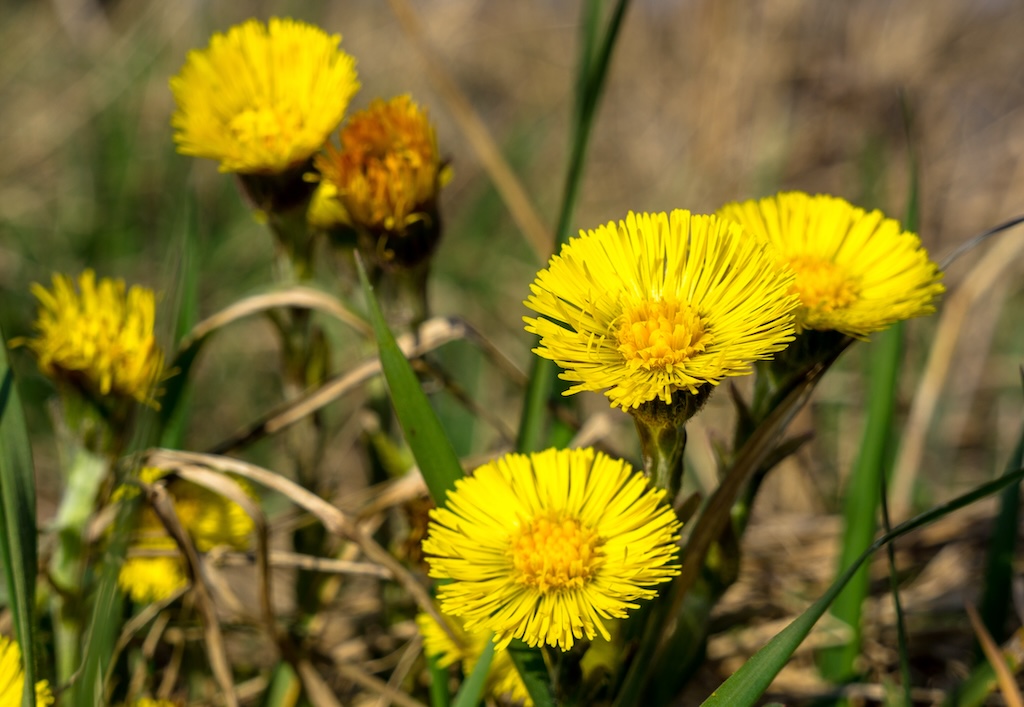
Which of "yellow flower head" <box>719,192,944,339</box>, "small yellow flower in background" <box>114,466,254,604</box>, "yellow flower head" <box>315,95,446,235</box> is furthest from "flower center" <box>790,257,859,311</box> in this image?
"small yellow flower in background" <box>114,466,254,604</box>

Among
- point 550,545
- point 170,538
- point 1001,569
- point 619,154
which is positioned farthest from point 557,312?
point 619,154

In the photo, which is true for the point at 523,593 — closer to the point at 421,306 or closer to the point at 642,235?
the point at 642,235

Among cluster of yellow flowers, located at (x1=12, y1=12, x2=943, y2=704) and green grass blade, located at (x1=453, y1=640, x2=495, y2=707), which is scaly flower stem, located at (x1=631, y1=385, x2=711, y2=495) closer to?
cluster of yellow flowers, located at (x1=12, y1=12, x2=943, y2=704)

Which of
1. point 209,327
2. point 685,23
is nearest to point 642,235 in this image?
point 209,327

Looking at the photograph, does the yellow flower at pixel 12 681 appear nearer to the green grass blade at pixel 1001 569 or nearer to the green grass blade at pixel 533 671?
the green grass blade at pixel 533 671

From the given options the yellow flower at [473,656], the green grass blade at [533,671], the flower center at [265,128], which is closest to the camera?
the green grass blade at [533,671]

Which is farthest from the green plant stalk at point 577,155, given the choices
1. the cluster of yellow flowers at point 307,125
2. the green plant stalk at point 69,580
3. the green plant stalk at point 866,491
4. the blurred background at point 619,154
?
the blurred background at point 619,154
